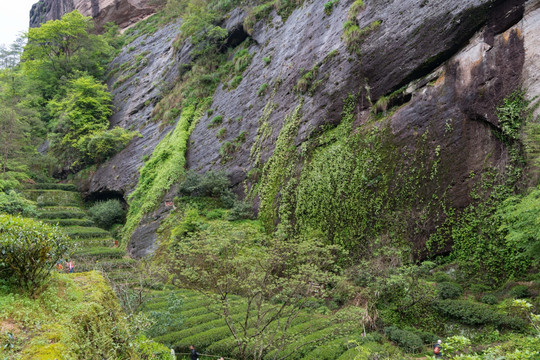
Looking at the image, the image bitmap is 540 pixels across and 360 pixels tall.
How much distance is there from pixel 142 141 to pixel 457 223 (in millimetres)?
24579

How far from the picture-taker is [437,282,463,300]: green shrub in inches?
408

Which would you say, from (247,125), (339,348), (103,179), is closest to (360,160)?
(339,348)

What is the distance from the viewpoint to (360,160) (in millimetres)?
14125

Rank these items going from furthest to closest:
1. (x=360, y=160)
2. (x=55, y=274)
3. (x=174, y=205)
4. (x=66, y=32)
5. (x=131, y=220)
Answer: (x=66, y=32) < (x=131, y=220) < (x=174, y=205) < (x=360, y=160) < (x=55, y=274)

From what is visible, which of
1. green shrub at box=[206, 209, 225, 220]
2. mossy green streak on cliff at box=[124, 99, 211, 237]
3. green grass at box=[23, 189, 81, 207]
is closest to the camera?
green shrub at box=[206, 209, 225, 220]

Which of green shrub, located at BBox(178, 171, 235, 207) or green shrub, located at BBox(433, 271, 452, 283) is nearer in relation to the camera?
green shrub, located at BBox(433, 271, 452, 283)

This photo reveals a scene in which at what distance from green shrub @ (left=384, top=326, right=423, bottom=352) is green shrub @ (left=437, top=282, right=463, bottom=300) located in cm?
162

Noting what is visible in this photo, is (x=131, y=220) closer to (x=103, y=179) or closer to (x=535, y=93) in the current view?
(x=103, y=179)

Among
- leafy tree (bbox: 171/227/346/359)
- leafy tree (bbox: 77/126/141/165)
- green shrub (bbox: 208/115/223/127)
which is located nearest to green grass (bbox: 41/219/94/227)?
leafy tree (bbox: 77/126/141/165)

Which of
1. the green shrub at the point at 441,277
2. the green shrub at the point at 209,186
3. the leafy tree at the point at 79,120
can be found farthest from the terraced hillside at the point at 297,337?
the leafy tree at the point at 79,120

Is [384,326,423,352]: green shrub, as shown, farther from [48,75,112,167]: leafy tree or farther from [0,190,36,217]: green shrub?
[48,75,112,167]: leafy tree

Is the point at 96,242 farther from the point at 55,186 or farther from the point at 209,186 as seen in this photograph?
the point at 55,186

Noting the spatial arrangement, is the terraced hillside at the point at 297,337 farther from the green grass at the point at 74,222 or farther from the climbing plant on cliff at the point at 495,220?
the green grass at the point at 74,222

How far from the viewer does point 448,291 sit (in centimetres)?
1038
